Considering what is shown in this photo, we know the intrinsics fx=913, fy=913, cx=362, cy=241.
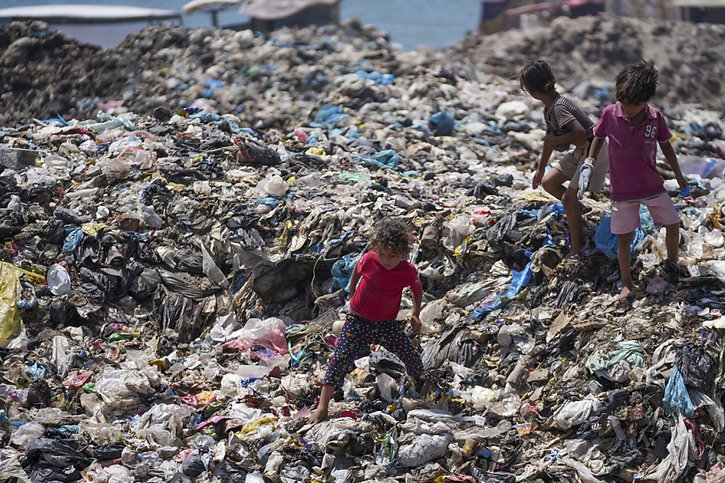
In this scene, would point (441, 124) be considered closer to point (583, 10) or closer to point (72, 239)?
point (72, 239)

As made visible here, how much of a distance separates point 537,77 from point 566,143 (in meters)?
0.44

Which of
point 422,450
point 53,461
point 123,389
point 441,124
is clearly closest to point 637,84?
point 422,450

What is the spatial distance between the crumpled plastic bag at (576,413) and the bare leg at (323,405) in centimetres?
117

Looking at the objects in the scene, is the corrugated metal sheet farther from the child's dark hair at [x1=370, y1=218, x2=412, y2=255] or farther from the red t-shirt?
the child's dark hair at [x1=370, y1=218, x2=412, y2=255]

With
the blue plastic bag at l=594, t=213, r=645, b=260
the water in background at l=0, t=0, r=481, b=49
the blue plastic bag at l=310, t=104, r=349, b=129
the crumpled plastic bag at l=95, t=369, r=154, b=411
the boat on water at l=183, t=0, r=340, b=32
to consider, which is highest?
the blue plastic bag at l=594, t=213, r=645, b=260

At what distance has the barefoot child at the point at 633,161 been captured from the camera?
4.89 meters

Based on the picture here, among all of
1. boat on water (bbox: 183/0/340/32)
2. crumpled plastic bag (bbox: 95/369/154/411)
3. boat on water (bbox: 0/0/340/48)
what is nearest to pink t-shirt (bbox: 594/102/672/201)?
crumpled plastic bag (bbox: 95/369/154/411)

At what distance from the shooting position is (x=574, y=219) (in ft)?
17.9

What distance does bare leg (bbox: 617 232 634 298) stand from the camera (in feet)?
16.6

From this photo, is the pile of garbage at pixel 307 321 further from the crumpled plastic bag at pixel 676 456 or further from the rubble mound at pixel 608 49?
the rubble mound at pixel 608 49

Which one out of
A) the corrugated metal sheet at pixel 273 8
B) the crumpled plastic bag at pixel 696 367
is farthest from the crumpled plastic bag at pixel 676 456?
the corrugated metal sheet at pixel 273 8

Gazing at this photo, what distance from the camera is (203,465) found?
452cm

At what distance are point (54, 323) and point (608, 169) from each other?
142 inches

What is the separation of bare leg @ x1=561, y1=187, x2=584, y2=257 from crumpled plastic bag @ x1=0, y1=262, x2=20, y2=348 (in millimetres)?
3469
